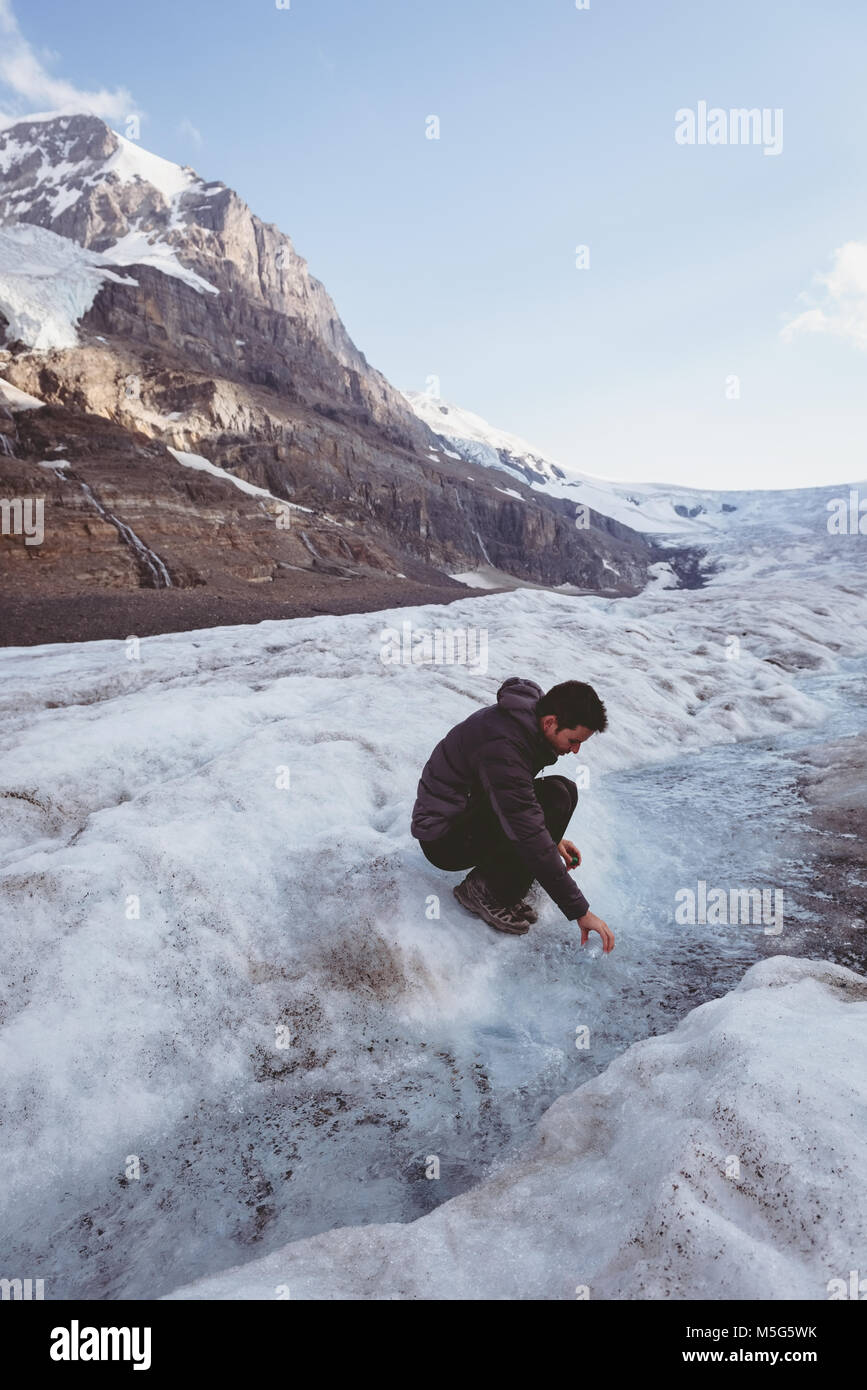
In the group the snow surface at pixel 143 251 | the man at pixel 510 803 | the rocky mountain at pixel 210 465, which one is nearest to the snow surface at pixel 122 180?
the snow surface at pixel 143 251

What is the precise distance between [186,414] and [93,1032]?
4981 cm

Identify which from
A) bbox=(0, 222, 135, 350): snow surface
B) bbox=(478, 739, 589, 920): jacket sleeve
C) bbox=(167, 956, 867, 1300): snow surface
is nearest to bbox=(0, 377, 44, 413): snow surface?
bbox=(0, 222, 135, 350): snow surface

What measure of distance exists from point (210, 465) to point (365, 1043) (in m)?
46.8

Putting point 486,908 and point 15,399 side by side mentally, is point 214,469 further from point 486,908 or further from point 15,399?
point 486,908

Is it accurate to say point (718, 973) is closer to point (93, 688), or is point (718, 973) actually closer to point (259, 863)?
point (259, 863)

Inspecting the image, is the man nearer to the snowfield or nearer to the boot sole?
the boot sole

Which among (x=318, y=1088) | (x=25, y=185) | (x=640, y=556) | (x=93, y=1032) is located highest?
(x=25, y=185)

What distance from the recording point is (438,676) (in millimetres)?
12258

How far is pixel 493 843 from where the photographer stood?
487 cm

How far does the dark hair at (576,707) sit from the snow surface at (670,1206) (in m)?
1.85

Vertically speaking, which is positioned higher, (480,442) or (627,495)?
(480,442)

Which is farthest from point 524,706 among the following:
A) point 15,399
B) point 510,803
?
point 15,399

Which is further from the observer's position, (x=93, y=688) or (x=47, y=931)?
(x=93, y=688)

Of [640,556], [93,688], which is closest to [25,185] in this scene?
[640,556]
